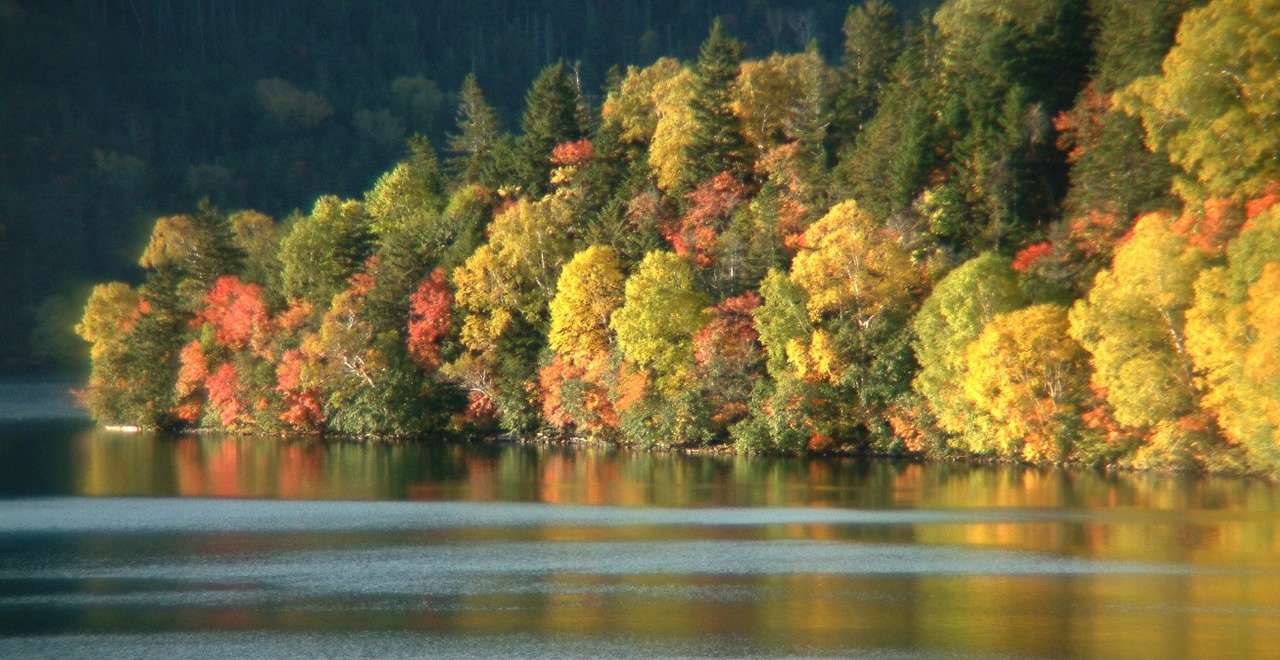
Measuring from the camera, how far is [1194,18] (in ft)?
178

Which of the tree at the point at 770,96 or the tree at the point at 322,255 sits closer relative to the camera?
the tree at the point at 770,96

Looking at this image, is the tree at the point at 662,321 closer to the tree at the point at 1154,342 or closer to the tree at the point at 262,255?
the tree at the point at 1154,342

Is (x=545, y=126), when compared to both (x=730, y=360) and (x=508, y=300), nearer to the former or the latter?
(x=508, y=300)

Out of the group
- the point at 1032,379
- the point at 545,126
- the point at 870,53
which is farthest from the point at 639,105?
the point at 1032,379

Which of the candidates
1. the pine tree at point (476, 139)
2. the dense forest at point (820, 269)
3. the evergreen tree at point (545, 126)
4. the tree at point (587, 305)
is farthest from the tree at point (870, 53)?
the pine tree at point (476, 139)

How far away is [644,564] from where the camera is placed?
35281mm

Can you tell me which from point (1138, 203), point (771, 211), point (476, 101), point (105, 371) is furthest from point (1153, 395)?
point (105, 371)

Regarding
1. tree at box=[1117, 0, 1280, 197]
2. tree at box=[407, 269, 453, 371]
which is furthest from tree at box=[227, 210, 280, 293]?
tree at box=[1117, 0, 1280, 197]

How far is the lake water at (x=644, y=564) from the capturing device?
2681 centimetres

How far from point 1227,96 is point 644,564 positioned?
32.0 metres

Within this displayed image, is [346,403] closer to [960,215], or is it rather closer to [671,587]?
[960,215]

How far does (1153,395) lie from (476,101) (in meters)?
58.2

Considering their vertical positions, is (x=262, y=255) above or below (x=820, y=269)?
above

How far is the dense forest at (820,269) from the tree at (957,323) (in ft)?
0.43
